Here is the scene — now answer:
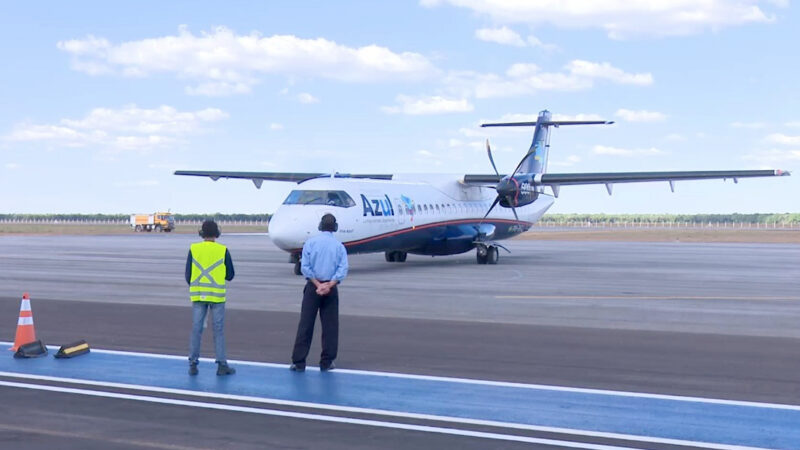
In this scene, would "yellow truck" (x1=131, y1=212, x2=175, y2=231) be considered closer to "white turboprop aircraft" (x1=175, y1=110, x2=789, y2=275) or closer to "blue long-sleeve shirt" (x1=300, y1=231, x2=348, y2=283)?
"white turboprop aircraft" (x1=175, y1=110, x2=789, y2=275)

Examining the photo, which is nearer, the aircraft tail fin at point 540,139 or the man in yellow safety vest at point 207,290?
the man in yellow safety vest at point 207,290

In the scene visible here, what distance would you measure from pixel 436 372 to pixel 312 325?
147cm

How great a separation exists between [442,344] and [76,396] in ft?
16.6

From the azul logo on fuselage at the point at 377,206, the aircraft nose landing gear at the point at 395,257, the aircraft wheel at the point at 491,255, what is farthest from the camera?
the aircraft nose landing gear at the point at 395,257

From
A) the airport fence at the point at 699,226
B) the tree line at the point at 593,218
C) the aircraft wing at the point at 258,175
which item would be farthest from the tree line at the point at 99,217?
the aircraft wing at the point at 258,175

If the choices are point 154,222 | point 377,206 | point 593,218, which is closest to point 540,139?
point 377,206

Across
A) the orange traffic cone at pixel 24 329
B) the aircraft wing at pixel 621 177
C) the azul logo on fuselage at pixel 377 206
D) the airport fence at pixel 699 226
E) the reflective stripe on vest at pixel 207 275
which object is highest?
the aircraft wing at pixel 621 177

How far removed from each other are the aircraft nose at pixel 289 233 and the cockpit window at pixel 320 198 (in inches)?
48.3

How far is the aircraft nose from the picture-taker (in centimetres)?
2294

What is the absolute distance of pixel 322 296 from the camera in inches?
392

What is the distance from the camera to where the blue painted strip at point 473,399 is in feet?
23.9

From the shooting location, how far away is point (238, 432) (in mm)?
7055

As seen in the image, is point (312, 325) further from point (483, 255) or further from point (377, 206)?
point (483, 255)

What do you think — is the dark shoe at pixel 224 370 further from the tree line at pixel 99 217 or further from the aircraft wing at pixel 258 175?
the tree line at pixel 99 217
